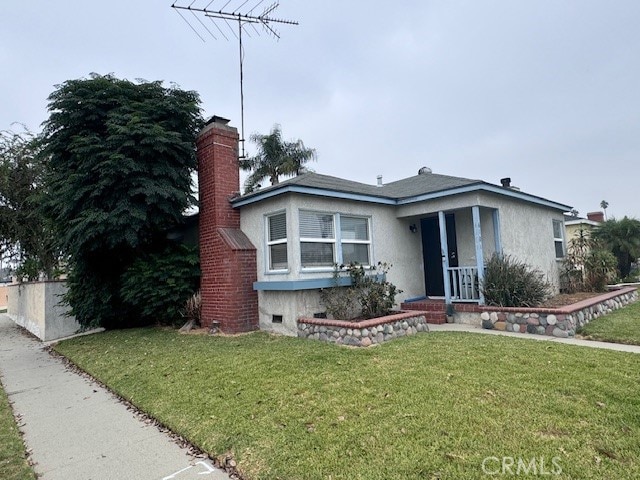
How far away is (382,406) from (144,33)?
1238 cm

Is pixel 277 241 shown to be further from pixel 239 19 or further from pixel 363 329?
pixel 239 19

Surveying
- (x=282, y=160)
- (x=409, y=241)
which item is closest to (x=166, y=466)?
(x=409, y=241)

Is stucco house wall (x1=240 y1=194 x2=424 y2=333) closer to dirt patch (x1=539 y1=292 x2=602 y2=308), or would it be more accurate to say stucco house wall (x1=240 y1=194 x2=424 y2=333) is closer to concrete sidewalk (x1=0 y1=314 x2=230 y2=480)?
dirt patch (x1=539 y1=292 x2=602 y2=308)

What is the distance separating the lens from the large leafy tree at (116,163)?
9117 millimetres

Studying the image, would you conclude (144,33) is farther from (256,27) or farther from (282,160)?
(282,160)

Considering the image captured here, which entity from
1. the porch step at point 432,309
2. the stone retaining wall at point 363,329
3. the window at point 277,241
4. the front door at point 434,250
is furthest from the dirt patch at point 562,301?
the window at point 277,241

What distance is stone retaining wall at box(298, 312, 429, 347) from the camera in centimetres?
683

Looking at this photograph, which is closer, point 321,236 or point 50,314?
point 321,236

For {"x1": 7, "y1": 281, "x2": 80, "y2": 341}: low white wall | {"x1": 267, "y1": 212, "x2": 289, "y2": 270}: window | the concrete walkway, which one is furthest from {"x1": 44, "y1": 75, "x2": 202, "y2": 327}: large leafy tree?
the concrete walkway

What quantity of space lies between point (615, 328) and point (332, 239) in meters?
5.91

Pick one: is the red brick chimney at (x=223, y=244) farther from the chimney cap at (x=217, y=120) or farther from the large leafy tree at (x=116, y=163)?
the large leafy tree at (x=116, y=163)

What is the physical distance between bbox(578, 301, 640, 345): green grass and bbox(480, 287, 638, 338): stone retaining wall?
181mm

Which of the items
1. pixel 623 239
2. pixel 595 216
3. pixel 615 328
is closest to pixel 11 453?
pixel 615 328

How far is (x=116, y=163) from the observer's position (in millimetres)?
8906
